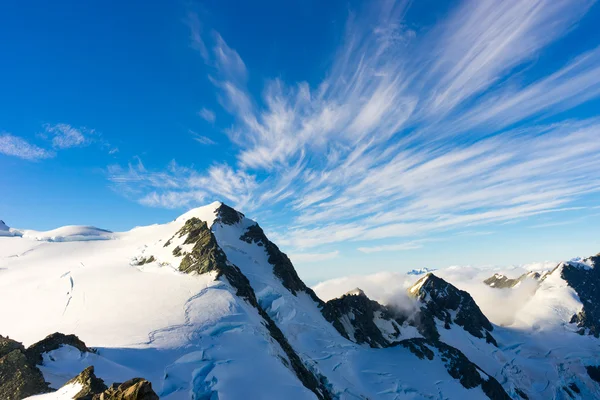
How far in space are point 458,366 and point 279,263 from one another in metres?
62.3

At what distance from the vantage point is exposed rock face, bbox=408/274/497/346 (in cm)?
15588

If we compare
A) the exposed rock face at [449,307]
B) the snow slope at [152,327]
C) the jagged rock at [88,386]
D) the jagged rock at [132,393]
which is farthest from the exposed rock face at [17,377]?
the exposed rock face at [449,307]

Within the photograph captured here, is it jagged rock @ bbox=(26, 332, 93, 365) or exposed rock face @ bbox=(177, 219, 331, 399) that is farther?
exposed rock face @ bbox=(177, 219, 331, 399)

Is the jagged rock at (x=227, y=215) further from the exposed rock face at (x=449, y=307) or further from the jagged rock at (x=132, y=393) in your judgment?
the exposed rock face at (x=449, y=307)

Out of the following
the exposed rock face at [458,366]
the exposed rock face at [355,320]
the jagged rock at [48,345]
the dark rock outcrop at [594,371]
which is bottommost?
the dark rock outcrop at [594,371]

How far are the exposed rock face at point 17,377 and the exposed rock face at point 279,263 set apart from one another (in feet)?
206

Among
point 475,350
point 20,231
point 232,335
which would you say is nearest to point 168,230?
point 232,335

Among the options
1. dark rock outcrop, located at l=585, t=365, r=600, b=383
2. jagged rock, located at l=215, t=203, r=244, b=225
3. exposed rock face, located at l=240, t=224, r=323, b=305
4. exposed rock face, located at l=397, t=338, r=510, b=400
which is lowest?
dark rock outcrop, located at l=585, t=365, r=600, b=383

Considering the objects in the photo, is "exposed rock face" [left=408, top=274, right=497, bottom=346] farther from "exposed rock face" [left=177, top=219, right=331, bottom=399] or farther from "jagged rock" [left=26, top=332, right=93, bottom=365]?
"jagged rock" [left=26, top=332, right=93, bottom=365]

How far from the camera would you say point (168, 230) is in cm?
10338

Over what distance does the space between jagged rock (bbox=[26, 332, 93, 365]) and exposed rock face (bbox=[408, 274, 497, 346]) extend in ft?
487

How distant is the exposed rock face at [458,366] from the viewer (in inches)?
3460

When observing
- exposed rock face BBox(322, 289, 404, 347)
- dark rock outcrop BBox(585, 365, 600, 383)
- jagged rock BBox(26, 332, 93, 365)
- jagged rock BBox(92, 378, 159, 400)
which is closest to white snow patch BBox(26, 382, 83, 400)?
jagged rock BBox(92, 378, 159, 400)

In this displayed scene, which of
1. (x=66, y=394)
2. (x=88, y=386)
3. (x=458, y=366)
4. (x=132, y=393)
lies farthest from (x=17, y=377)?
(x=458, y=366)
